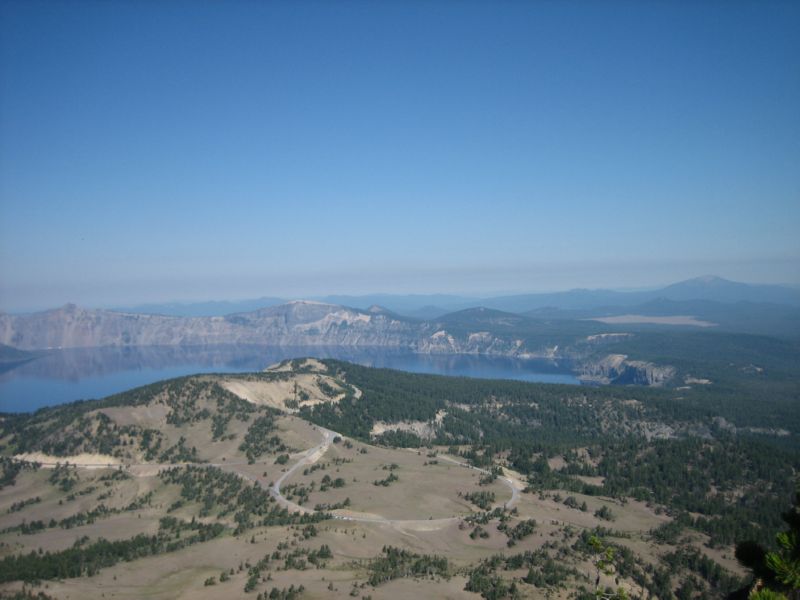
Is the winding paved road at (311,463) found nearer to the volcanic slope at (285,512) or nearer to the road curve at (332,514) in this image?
the road curve at (332,514)

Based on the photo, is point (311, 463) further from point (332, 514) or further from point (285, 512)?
point (332, 514)

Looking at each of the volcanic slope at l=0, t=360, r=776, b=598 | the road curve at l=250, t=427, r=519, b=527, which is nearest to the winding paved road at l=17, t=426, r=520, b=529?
the road curve at l=250, t=427, r=519, b=527

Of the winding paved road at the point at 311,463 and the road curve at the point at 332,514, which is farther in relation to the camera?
the road curve at the point at 332,514

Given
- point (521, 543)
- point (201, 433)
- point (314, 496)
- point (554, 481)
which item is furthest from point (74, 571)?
point (554, 481)

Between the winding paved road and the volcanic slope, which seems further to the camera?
the winding paved road

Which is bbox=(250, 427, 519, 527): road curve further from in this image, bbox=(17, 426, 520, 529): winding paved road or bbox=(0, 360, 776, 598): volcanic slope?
bbox=(0, 360, 776, 598): volcanic slope

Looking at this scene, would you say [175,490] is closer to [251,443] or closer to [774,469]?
[251,443]

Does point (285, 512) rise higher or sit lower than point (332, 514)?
lower

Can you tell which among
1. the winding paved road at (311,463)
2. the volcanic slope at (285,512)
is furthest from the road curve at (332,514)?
Result: the volcanic slope at (285,512)

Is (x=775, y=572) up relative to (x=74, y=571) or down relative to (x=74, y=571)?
up

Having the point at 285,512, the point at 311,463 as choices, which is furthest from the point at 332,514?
the point at 311,463

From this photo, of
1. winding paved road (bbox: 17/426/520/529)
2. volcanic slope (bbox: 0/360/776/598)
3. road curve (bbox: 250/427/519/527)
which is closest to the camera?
volcanic slope (bbox: 0/360/776/598)
